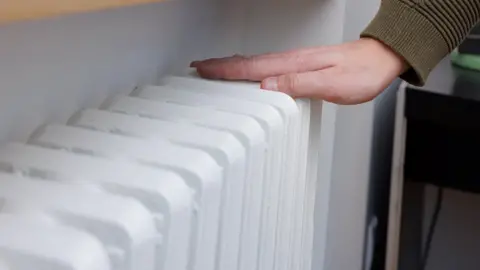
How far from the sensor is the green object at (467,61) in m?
1.16

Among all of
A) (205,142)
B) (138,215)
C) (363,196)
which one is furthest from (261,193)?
(363,196)

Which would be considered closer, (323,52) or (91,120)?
A: (91,120)

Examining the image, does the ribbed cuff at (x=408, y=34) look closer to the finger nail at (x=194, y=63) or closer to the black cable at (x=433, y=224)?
the finger nail at (x=194, y=63)

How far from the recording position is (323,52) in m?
0.70

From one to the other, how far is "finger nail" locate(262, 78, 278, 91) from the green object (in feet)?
1.94

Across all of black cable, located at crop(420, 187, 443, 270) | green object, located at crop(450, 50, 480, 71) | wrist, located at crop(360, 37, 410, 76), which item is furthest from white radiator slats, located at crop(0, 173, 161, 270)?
black cable, located at crop(420, 187, 443, 270)

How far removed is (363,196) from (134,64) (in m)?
0.56

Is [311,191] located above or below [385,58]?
below

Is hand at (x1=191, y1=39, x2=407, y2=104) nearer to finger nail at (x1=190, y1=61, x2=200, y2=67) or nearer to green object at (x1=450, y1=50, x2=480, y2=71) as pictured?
finger nail at (x1=190, y1=61, x2=200, y2=67)

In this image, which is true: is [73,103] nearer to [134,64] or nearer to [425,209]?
[134,64]

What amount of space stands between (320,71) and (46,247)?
1.26 feet

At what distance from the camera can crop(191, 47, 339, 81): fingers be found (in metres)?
0.69

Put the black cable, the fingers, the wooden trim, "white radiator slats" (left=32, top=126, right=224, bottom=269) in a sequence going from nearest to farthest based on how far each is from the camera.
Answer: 1. the wooden trim
2. "white radiator slats" (left=32, top=126, right=224, bottom=269)
3. the fingers
4. the black cable

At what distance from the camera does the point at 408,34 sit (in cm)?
71
